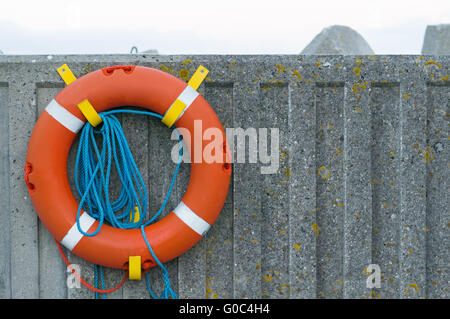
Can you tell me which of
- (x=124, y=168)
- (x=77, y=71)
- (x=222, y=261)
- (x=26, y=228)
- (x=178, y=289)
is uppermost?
(x=77, y=71)

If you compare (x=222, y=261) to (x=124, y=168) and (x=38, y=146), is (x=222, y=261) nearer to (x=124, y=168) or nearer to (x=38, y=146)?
(x=124, y=168)

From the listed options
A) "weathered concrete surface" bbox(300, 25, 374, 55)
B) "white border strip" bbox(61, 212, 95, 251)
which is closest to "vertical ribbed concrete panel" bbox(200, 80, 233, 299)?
"white border strip" bbox(61, 212, 95, 251)

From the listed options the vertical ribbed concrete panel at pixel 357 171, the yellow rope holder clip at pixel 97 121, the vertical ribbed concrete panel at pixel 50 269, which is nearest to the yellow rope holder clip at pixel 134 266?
the yellow rope holder clip at pixel 97 121

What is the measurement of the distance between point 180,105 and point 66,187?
0.58 m

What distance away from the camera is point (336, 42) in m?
5.25

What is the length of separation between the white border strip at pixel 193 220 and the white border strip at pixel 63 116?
0.55m

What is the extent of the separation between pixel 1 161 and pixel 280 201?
120 cm

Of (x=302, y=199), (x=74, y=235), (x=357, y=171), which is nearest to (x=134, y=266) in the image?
(x=74, y=235)

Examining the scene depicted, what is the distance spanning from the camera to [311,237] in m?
1.79

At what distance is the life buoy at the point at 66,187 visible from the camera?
169cm

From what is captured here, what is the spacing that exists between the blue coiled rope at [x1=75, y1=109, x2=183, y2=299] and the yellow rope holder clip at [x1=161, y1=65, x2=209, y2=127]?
0.15ft

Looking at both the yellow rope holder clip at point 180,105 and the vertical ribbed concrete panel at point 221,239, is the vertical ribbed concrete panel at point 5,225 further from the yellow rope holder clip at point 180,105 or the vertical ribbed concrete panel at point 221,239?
the vertical ribbed concrete panel at point 221,239

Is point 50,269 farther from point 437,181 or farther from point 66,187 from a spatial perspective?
point 437,181

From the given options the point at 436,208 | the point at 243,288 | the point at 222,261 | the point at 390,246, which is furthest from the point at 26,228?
the point at 436,208
